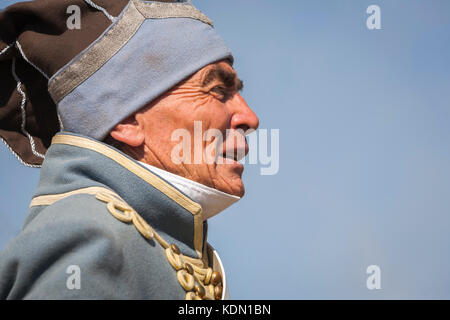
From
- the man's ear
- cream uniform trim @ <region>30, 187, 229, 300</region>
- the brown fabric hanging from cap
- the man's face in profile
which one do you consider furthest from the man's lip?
the brown fabric hanging from cap

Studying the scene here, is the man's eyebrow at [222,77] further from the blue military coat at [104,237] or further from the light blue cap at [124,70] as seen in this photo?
the blue military coat at [104,237]

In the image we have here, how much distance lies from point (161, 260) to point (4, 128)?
2116 mm

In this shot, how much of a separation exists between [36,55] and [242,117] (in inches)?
61.9

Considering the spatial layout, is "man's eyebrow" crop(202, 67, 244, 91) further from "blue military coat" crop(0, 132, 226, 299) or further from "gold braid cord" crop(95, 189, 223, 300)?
"gold braid cord" crop(95, 189, 223, 300)

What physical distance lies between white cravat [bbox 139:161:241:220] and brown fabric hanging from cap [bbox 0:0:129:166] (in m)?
1.06

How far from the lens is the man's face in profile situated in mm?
4391

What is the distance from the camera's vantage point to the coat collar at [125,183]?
13.2 ft

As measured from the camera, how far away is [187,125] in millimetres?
4438

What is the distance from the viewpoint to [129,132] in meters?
4.44

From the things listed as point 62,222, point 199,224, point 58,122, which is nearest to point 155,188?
point 199,224

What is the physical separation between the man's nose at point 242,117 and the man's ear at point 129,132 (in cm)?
68

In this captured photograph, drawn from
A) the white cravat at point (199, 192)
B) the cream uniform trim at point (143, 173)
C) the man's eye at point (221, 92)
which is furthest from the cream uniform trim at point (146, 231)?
the man's eye at point (221, 92)

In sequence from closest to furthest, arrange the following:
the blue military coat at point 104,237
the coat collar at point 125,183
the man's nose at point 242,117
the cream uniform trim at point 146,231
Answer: the blue military coat at point 104,237
the cream uniform trim at point 146,231
the coat collar at point 125,183
the man's nose at point 242,117

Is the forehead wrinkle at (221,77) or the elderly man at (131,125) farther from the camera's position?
the forehead wrinkle at (221,77)
